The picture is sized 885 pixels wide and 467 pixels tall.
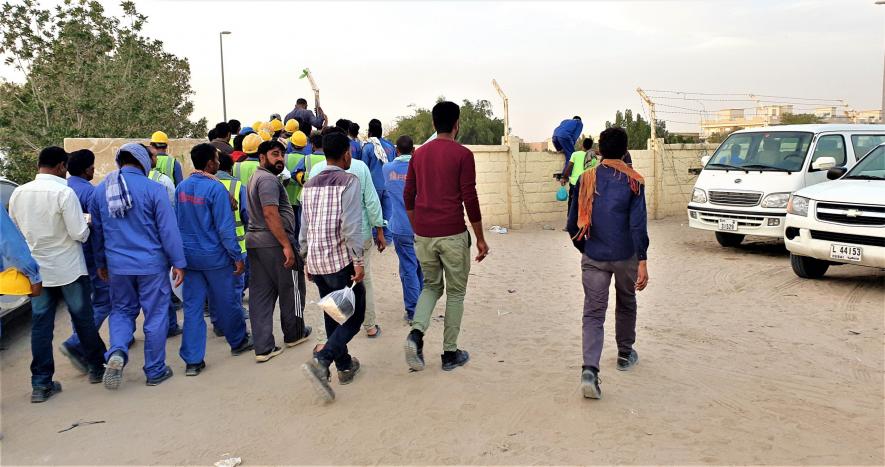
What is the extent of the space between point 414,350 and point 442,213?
3.38 feet

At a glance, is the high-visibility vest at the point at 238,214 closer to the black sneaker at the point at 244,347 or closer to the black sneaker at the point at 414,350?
the black sneaker at the point at 244,347

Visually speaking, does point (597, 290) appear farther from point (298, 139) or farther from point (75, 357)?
point (298, 139)

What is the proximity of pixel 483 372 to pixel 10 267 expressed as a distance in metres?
3.55

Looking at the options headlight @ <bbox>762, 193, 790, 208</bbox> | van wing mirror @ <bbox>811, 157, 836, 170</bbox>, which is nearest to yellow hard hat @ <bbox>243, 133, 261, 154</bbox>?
headlight @ <bbox>762, 193, 790, 208</bbox>

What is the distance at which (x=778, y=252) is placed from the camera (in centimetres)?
1072

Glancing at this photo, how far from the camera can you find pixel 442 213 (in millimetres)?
4938

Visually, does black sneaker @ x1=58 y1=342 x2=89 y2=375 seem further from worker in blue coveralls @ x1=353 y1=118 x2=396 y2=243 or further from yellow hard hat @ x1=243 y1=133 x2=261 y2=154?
worker in blue coveralls @ x1=353 y1=118 x2=396 y2=243

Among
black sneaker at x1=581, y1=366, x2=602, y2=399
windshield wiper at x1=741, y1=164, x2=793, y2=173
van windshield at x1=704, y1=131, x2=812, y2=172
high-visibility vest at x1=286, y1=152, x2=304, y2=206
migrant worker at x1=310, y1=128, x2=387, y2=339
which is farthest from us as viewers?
van windshield at x1=704, y1=131, x2=812, y2=172

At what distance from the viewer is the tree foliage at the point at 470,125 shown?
35.1 meters

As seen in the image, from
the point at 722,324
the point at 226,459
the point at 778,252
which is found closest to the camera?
the point at 226,459

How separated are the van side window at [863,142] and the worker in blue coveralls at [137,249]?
406 inches

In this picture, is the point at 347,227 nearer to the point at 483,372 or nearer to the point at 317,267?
the point at 317,267

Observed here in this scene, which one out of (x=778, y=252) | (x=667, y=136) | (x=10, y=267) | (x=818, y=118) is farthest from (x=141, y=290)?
(x=818, y=118)

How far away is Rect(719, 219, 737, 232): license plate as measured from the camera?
10.4 metres
